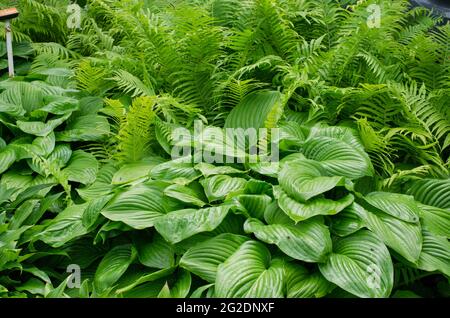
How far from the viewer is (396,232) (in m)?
2.32

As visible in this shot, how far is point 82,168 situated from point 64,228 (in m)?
0.52

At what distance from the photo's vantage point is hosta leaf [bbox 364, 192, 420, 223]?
7.72 ft

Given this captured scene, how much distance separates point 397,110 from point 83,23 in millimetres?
2585

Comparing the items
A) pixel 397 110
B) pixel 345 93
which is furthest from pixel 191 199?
pixel 397 110

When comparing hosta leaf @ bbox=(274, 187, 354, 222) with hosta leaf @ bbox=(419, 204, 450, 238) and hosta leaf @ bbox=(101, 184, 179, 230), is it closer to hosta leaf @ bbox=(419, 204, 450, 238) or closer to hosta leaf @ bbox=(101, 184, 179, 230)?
hosta leaf @ bbox=(419, 204, 450, 238)

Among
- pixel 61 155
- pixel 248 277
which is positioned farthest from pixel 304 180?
pixel 61 155

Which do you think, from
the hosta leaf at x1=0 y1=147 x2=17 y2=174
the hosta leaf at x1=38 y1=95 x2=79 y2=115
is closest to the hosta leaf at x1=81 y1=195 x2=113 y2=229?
the hosta leaf at x1=0 y1=147 x2=17 y2=174

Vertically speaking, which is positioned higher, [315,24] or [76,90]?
[315,24]

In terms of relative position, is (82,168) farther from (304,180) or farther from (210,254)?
(304,180)

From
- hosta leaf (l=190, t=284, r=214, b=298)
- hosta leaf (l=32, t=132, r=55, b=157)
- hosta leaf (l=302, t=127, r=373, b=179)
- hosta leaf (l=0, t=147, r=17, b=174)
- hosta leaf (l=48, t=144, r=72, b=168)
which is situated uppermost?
hosta leaf (l=302, t=127, r=373, b=179)

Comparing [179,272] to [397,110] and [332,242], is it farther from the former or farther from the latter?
[397,110]

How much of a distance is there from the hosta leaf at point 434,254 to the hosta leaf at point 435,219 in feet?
0.14

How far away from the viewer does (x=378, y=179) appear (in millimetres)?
2816

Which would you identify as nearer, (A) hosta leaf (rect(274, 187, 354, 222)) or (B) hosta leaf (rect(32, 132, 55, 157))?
(A) hosta leaf (rect(274, 187, 354, 222))
